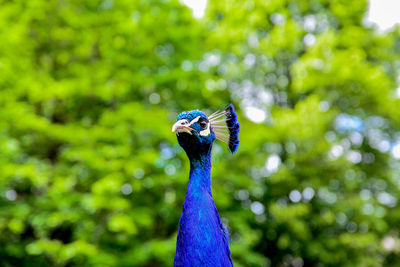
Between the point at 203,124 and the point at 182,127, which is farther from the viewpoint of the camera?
the point at 203,124

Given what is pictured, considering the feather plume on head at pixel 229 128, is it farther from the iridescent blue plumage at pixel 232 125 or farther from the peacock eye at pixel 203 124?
the peacock eye at pixel 203 124

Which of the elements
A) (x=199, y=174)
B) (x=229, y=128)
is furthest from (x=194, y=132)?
(x=229, y=128)

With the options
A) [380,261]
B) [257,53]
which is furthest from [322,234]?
[257,53]

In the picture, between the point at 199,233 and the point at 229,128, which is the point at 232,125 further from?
the point at 199,233

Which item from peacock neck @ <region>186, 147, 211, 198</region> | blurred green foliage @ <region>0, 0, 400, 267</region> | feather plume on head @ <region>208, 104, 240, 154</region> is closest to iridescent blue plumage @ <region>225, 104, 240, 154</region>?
feather plume on head @ <region>208, 104, 240, 154</region>

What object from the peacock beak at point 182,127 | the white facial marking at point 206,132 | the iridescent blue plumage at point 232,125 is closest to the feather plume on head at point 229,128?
the iridescent blue plumage at point 232,125

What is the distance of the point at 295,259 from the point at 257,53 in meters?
5.41

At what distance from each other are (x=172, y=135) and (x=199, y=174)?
4.64 metres

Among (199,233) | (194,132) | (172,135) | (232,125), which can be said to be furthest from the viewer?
(172,135)

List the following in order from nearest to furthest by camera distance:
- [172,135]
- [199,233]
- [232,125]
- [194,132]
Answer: [199,233] → [194,132] → [232,125] → [172,135]

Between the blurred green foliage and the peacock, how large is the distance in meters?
3.90

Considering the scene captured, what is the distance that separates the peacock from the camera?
2.30 metres

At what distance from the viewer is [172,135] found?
23.3ft

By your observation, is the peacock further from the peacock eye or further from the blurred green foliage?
the blurred green foliage
